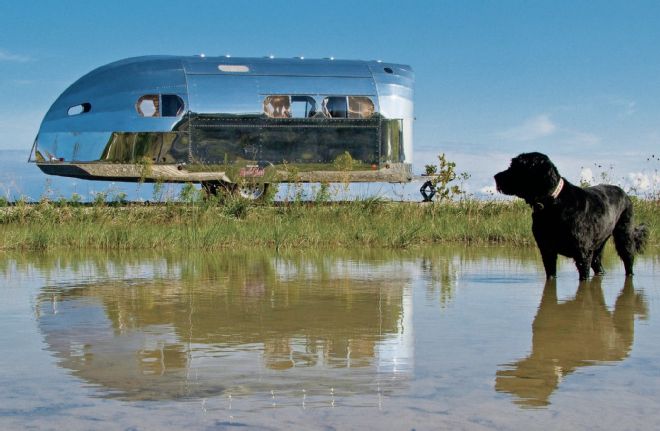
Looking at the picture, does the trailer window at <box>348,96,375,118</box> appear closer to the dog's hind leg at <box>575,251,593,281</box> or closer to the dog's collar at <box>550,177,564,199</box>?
the dog's collar at <box>550,177,564,199</box>

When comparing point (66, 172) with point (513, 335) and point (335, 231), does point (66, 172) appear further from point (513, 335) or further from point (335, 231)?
point (513, 335)

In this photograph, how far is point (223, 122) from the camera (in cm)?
2145

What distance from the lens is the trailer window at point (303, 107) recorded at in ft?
71.8

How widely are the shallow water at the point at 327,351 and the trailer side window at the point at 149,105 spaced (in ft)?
40.3

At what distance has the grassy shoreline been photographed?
1294cm

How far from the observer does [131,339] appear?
5.35 metres

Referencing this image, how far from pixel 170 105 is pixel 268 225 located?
26.6ft

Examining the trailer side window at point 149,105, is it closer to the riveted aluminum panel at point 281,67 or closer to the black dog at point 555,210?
the riveted aluminum panel at point 281,67

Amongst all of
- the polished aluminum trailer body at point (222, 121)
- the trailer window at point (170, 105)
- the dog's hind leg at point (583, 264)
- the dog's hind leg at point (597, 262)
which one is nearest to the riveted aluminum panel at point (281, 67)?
the polished aluminum trailer body at point (222, 121)

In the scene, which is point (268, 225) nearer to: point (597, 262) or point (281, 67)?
point (597, 262)

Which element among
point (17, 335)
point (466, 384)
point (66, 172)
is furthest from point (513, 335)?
point (66, 172)

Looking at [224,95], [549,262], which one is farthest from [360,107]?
[549,262]

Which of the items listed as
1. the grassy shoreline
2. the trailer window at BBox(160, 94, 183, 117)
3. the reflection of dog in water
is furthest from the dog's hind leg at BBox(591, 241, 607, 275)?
the trailer window at BBox(160, 94, 183, 117)

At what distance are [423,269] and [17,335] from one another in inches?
203
